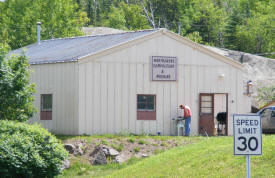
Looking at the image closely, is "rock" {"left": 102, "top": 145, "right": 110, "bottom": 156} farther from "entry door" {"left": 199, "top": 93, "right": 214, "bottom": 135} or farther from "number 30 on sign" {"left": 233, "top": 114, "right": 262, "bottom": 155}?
"number 30 on sign" {"left": 233, "top": 114, "right": 262, "bottom": 155}

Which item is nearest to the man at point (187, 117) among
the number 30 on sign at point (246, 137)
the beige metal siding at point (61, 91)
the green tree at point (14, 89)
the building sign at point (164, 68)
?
the building sign at point (164, 68)

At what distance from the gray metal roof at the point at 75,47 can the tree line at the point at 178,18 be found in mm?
17091

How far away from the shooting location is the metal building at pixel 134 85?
3200cm

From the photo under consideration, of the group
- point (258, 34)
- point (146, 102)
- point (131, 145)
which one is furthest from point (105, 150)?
point (258, 34)

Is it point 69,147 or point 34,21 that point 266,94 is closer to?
point 34,21

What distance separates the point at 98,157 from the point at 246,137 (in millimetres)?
14504

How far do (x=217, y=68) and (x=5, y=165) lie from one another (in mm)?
16812

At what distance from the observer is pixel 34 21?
5641cm

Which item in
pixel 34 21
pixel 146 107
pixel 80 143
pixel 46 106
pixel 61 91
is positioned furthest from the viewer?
pixel 34 21

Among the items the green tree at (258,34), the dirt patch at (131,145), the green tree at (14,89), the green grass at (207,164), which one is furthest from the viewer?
the green tree at (258,34)

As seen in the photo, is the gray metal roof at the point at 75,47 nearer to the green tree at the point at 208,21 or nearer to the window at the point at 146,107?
the window at the point at 146,107

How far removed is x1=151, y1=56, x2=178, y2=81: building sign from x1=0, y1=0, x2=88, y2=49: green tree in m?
23.4

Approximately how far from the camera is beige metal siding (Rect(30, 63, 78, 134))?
105 feet

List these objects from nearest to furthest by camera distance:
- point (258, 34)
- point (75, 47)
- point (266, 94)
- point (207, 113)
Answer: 1. point (207, 113)
2. point (75, 47)
3. point (266, 94)
4. point (258, 34)
